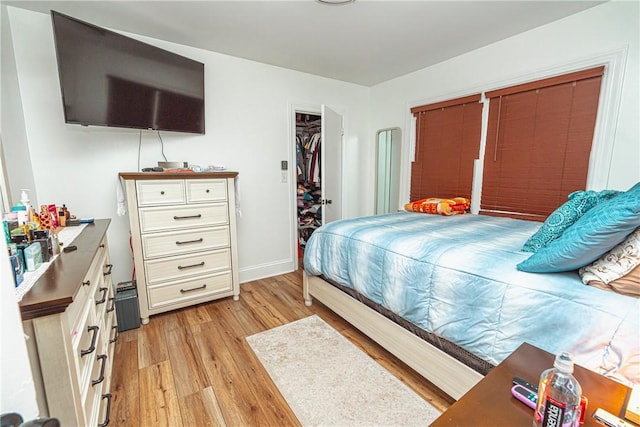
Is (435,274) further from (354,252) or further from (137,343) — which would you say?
(137,343)

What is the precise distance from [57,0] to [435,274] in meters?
2.96

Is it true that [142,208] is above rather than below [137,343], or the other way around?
above

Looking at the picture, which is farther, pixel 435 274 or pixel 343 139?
pixel 343 139

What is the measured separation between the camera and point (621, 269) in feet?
3.35

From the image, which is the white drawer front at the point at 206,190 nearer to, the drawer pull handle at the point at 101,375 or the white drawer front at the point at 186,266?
the white drawer front at the point at 186,266

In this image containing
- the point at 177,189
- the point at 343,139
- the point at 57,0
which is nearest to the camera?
the point at 57,0

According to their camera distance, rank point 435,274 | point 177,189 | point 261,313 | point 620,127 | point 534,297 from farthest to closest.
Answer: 1. point 261,313
2. point 177,189
3. point 620,127
4. point 435,274
5. point 534,297

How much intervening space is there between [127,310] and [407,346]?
81.0 inches

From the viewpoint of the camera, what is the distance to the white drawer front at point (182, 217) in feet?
7.29

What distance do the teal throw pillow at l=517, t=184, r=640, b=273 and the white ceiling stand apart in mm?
1789

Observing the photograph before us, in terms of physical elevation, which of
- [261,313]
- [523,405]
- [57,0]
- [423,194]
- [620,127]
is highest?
[57,0]

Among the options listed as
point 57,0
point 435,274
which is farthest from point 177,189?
point 435,274

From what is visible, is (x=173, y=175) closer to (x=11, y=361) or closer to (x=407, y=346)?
(x=11, y=361)

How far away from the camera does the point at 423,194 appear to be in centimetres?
344
